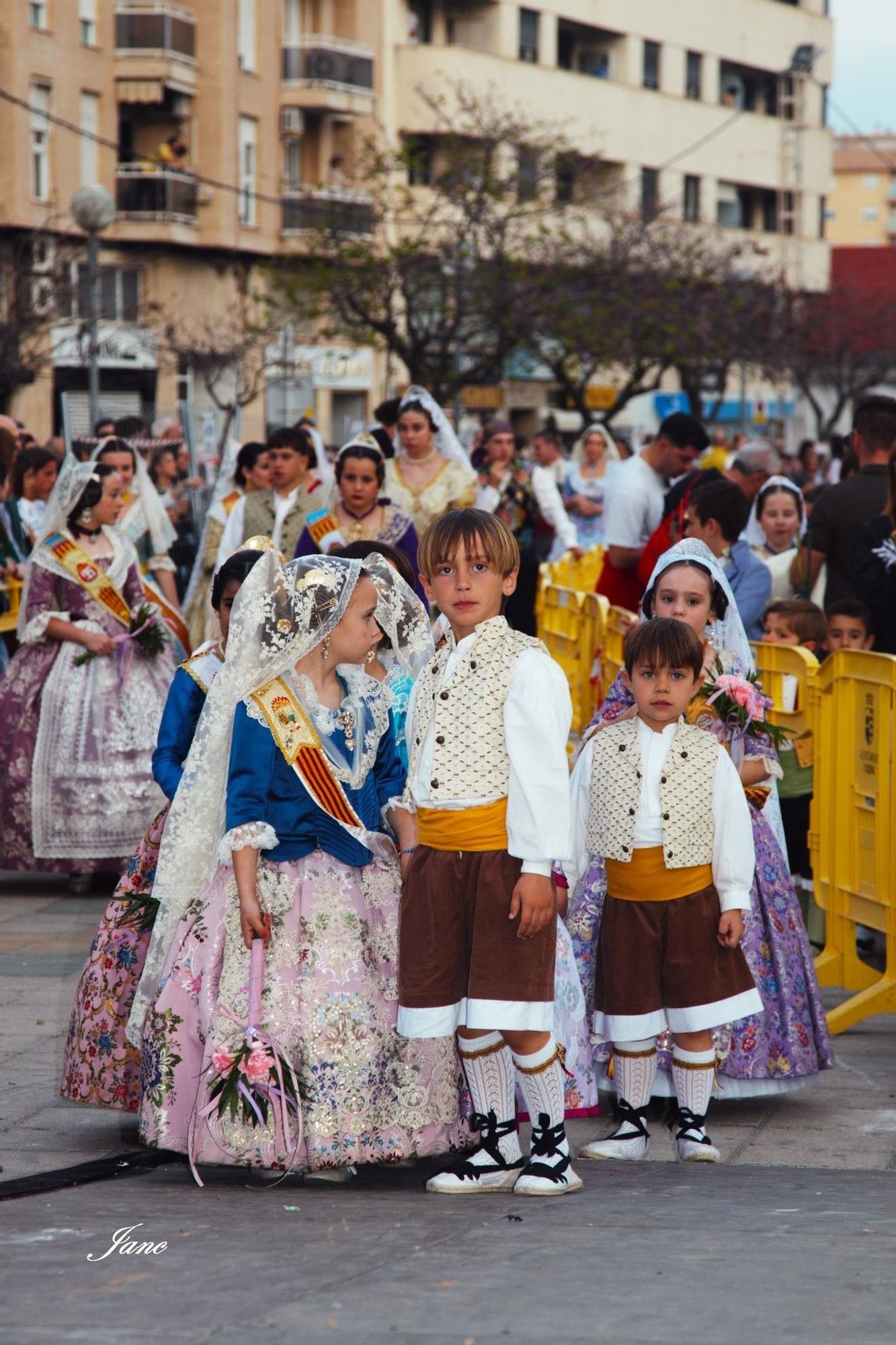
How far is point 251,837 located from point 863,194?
12750 centimetres

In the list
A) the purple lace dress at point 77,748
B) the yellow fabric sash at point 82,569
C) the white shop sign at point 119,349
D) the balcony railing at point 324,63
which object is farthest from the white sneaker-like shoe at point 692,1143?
the balcony railing at point 324,63

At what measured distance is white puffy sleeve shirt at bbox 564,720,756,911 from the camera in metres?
5.74

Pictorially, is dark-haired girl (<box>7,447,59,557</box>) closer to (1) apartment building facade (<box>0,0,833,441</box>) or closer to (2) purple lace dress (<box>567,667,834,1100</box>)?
(2) purple lace dress (<box>567,667,834,1100</box>)

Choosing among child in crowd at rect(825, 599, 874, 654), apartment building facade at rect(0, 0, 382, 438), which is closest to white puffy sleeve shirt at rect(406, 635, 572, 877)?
child in crowd at rect(825, 599, 874, 654)

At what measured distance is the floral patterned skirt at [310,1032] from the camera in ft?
17.2

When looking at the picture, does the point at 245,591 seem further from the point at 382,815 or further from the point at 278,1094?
the point at 278,1094

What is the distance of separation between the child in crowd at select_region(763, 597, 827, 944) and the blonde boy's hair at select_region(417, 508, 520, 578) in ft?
10.6

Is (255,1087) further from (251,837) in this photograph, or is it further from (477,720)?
(477,720)

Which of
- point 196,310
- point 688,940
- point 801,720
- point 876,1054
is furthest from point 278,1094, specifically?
point 196,310

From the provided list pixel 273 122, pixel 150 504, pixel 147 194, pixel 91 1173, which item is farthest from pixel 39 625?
pixel 273 122

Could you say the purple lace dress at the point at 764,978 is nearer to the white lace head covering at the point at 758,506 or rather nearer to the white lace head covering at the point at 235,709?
the white lace head covering at the point at 235,709

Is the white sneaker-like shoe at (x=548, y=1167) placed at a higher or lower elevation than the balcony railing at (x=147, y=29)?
lower

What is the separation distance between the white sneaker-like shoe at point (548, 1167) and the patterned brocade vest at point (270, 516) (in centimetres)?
712

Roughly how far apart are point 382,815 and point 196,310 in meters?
38.0
